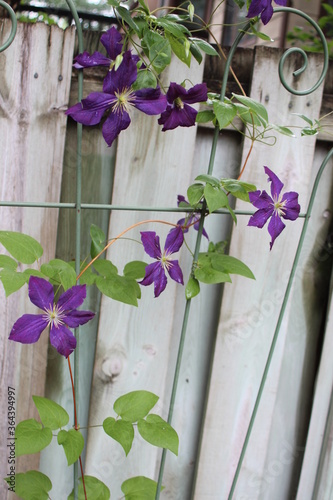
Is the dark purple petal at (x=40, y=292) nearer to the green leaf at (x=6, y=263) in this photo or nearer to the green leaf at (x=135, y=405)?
the green leaf at (x=6, y=263)

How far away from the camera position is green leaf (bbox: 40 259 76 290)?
40.6 inches

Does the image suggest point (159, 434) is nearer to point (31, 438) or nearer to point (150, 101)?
point (31, 438)

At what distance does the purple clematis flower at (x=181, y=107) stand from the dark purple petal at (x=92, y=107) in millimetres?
111

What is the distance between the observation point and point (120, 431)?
3.53ft

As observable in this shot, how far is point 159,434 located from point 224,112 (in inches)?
25.4

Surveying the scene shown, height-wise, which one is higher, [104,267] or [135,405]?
[104,267]

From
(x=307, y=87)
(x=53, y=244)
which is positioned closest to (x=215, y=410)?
(x=53, y=244)

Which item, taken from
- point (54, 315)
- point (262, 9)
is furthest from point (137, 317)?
point (262, 9)

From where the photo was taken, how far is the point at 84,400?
1.50 m

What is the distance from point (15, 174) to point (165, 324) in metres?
0.53

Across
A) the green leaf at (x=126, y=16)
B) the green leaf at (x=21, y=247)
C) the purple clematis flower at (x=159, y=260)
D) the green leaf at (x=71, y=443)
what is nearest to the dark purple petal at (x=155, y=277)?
the purple clematis flower at (x=159, y=260)

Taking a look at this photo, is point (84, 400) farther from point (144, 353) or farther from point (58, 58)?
point (58, 58)

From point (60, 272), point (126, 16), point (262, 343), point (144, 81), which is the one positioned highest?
point (126, 16)

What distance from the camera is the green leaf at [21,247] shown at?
104 cm
